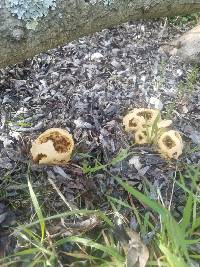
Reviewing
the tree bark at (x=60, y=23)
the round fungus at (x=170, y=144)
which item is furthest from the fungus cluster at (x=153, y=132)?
the tree bark at (x=60, y=23)

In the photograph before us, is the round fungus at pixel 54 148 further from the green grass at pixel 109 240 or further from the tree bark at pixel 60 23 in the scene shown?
the tree bark at pixel 60 23

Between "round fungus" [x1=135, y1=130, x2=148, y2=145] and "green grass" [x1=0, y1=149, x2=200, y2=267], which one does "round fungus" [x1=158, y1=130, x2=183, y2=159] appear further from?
"green grass" [x1=0, y1=149, x2=200, y2=267]

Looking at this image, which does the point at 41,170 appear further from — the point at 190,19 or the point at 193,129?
the point at 190,19

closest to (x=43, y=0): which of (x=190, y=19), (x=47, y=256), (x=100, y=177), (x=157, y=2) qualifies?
(x=157, y=2)

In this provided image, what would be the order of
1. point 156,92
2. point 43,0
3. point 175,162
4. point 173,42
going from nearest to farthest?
1. point 43,0
2. point 175,162
3. point 156,92
4. point 173,42

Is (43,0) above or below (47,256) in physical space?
above

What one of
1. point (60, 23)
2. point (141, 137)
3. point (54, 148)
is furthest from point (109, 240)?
point (60, 23)
